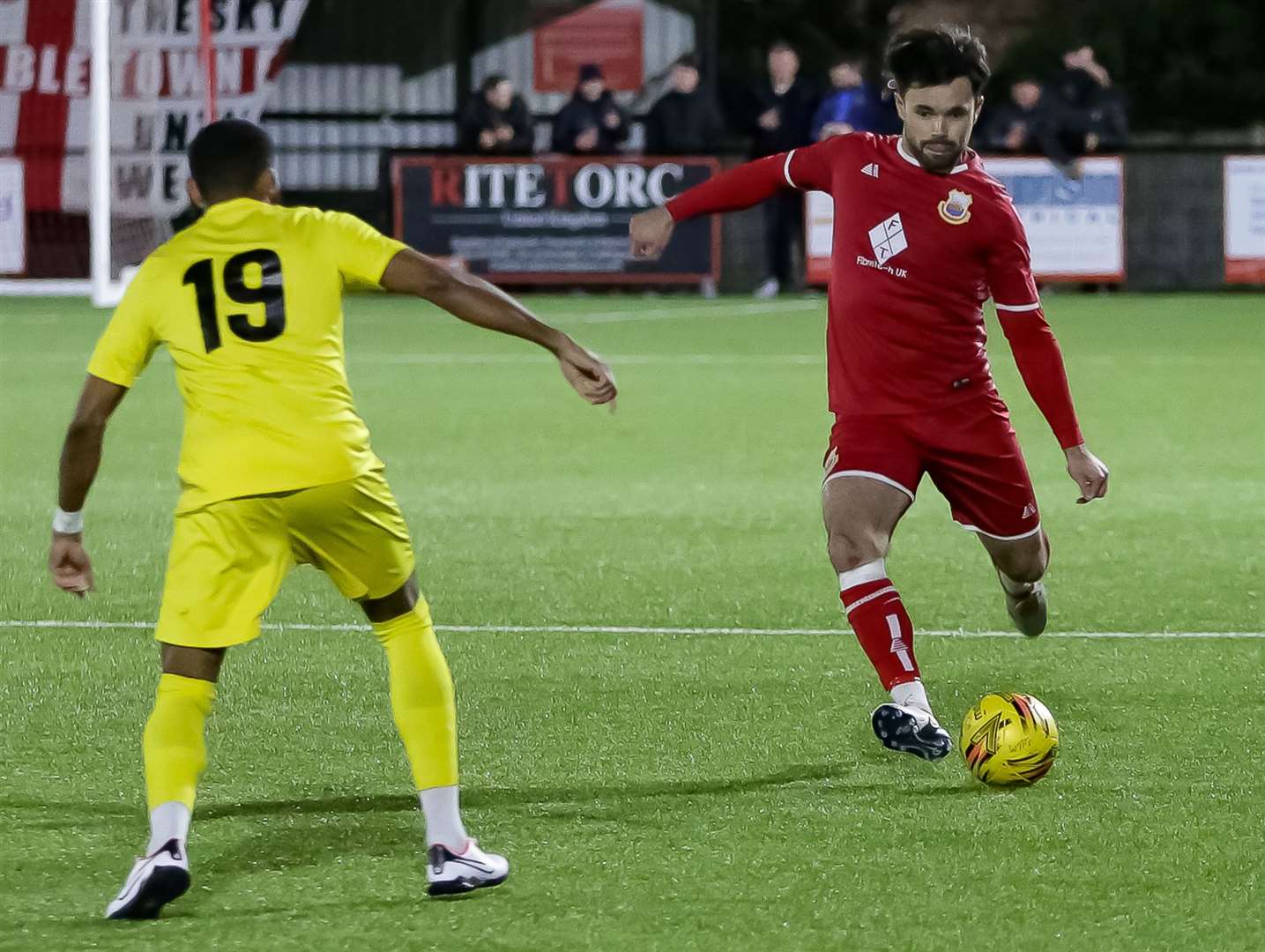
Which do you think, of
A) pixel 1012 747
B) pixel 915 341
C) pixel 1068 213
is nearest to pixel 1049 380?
pixel 915 341

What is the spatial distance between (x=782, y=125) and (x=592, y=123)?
Result: 205 centimetres

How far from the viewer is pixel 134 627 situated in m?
7.57

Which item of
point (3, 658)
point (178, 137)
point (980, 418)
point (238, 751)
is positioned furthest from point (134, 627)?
point (178, 137)

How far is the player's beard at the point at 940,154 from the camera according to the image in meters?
5.76

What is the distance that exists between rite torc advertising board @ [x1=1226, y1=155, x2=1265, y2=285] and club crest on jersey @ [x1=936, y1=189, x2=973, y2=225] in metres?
18.6

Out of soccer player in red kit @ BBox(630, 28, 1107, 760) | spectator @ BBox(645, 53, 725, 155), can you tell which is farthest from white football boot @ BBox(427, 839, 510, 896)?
spectator @ BBox(645, 53, 725, 155)

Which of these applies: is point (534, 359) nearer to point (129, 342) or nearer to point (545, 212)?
point (545, 212)

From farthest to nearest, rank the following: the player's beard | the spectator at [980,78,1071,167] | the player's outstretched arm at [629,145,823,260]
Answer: the spectator at [980,78,1071,167] < the player's outstretched arm at [629,145,823,260] < the player's beard

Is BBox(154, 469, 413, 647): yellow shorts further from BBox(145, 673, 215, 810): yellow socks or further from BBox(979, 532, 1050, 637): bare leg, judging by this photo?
BBox(979, 532, 1050, 637): bare leg

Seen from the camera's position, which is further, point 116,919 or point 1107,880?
point 1107,880

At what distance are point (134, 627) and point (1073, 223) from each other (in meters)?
17.1

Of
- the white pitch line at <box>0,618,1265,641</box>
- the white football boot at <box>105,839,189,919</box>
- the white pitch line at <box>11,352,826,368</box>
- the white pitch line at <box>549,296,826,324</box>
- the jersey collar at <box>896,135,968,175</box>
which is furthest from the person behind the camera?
the white pitch line at <box>549,296,826,324</box>

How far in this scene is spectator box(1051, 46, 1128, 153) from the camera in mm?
23328

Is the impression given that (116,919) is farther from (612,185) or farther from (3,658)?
(612,185)
